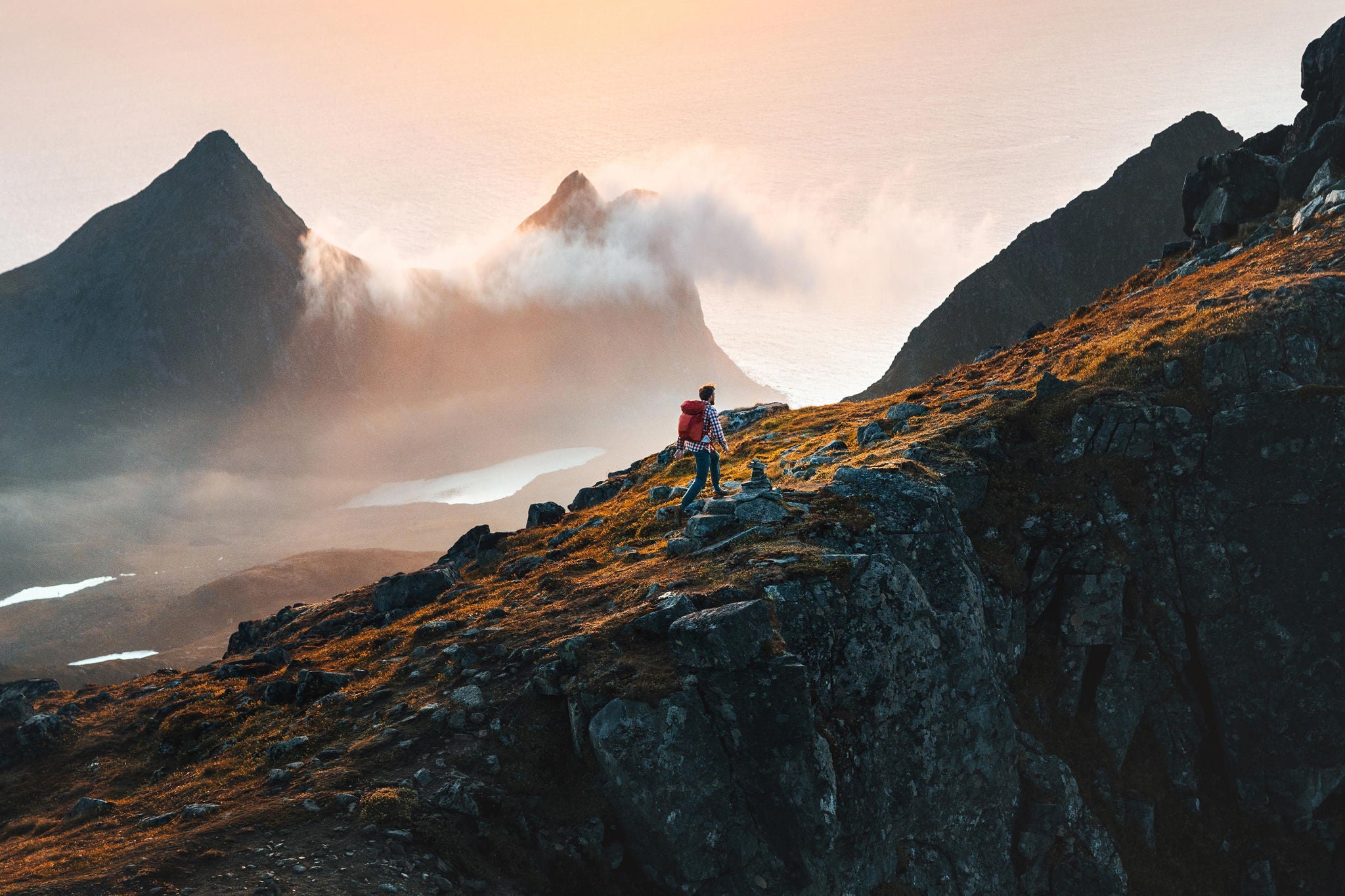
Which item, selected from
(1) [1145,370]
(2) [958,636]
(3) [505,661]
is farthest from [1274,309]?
(3) [505,661]

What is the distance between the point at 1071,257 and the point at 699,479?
153495mm

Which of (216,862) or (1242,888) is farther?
(1242,888)

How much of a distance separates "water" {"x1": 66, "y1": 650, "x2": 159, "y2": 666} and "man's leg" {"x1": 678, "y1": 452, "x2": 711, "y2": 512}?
144m

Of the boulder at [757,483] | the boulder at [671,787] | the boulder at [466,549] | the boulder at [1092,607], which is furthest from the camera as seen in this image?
the boulder at [466,549]

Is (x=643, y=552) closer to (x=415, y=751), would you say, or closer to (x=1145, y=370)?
(x=415, y=751)

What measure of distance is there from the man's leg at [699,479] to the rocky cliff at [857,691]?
2556 mm

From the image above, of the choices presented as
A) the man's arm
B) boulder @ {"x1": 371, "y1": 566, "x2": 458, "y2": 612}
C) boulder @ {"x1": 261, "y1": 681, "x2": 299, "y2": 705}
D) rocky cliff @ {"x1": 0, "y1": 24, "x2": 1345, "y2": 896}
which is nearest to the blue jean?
the man's arm

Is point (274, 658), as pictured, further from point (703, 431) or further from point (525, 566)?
point (703, 431)

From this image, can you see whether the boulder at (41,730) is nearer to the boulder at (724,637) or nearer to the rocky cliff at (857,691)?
the rocky cliff at (857,691)

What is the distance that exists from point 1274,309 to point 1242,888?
33139 mm

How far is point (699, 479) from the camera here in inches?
1655

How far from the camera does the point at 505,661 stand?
106ft

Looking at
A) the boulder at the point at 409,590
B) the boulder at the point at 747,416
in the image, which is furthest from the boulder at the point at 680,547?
the boulder at the point at 747,416

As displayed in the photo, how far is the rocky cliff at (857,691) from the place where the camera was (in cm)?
2647
